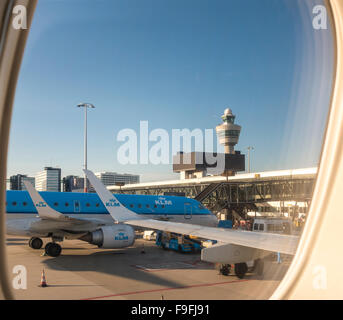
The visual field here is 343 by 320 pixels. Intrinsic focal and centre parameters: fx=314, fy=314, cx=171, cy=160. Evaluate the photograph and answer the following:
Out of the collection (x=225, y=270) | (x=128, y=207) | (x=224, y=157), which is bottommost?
(x=225, y=270)

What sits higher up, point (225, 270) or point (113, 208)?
point (113, 208)

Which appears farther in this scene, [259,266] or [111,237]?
[111,237]

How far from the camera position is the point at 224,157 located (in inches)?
110

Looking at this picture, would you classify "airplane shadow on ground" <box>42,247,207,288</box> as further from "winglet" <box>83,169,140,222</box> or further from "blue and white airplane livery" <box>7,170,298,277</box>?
"winglet" <box>83,169,140,222</box>

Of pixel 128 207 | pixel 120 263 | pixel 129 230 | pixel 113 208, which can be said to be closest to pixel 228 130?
pixel 113 208

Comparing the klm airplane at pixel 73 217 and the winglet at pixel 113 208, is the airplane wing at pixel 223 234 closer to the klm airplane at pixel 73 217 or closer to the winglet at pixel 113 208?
the winglet at pixel 113 208

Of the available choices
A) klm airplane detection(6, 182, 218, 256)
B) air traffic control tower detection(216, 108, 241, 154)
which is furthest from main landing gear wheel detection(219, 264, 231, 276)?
klm airplane detection(6, 182, 218, 256)

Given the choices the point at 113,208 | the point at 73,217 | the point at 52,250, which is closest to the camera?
the point at 113,208

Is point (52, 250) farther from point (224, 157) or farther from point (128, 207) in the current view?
point (224, 157)

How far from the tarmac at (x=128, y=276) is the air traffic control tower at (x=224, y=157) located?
932 mm

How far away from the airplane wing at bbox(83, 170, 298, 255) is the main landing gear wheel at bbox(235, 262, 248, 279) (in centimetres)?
45

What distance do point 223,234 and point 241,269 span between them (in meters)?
0.76

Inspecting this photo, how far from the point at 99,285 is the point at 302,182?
3.12 metres

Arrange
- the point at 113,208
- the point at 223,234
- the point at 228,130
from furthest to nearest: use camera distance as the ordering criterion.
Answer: the point at 113,208, the point at 223,234, the point at 228,130
